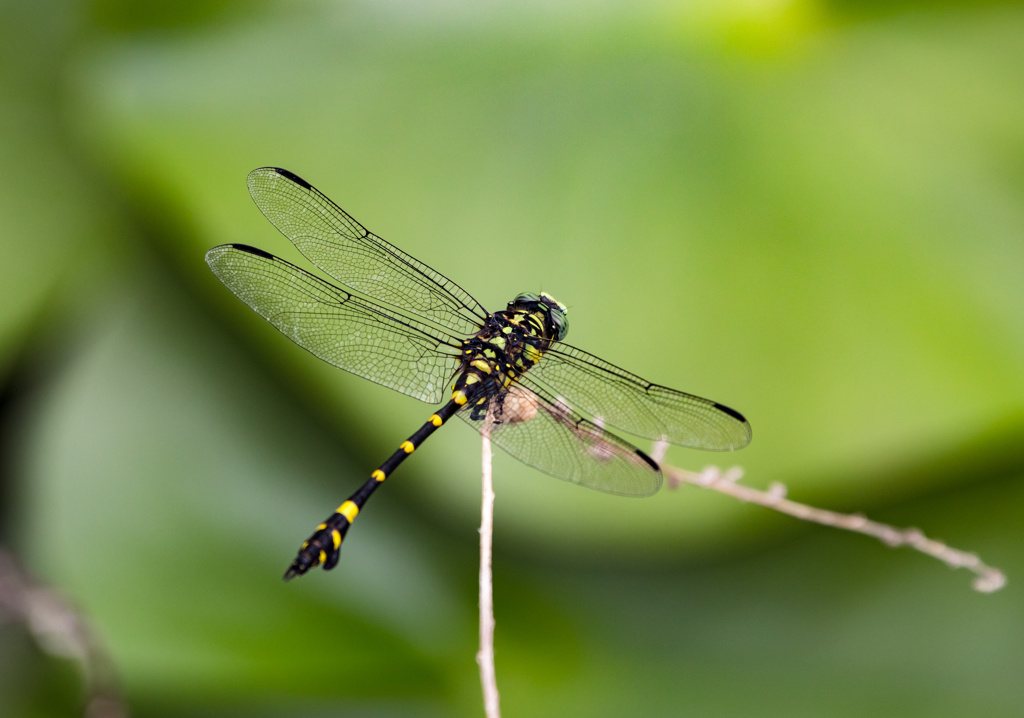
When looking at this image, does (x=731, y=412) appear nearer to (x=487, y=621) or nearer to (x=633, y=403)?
(x=633, y=403)

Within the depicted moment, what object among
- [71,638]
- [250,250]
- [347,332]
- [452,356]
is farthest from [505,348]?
[71,638]

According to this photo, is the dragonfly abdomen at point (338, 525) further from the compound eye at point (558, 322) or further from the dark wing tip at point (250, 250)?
the dark wing tip at point (250, 250)

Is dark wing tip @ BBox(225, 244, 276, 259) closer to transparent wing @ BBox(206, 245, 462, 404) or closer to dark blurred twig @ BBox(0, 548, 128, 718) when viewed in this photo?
transparent wing @ BBox(206, 245, 462, 404)

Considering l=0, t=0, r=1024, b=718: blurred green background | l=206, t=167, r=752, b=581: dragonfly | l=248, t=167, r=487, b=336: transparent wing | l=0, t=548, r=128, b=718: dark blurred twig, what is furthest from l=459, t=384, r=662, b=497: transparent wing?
l=0, t=548, r=128, b=718: dark blurred twig

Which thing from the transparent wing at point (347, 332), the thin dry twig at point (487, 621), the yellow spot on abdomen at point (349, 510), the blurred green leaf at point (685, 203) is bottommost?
the thin dry twig at point (487, 621)

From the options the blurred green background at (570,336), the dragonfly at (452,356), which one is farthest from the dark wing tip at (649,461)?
the blurred green background at (570,336)

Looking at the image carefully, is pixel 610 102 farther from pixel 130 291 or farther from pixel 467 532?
pixel 130 291
